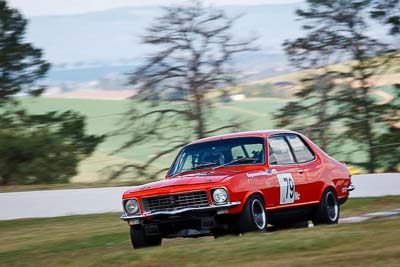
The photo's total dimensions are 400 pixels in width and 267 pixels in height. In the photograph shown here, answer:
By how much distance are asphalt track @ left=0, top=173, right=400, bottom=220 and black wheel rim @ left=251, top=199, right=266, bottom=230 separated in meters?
8.87

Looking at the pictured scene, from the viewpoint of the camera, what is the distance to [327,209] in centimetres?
1372

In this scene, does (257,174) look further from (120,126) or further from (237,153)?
(120,126)

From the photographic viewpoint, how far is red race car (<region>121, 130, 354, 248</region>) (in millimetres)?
11820

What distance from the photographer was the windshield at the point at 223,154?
1288cm

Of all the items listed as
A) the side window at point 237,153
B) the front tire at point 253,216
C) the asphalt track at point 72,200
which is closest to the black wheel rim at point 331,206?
the side window at point 237,153

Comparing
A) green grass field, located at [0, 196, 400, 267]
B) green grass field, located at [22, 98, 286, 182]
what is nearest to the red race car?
green grass field, located at [0, 196, 400, 267]

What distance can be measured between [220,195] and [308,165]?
2.29 metres

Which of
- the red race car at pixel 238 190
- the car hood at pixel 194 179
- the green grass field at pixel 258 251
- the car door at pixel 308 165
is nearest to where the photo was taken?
the green grass field at pixel 258 251

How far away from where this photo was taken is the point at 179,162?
13.5 meters

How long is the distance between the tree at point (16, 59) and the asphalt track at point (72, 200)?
53.9ft

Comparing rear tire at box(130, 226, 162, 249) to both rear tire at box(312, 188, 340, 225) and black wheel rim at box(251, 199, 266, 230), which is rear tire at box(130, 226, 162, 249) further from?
rear tire at box(312, 188, 340, 225)

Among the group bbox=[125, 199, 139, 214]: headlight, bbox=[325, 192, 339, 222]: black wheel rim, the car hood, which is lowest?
bbox=[325, 192, 339, 222]: black wheel rim

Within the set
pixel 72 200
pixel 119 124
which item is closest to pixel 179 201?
pixel 72 200

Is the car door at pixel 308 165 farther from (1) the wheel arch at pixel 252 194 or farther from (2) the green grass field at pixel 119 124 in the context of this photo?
(2) the green grass field at pixel 119 124
